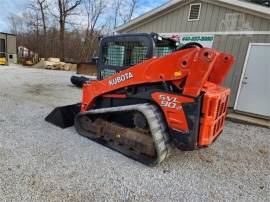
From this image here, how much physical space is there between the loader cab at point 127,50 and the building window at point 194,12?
12.8ft

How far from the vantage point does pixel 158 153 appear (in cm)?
296

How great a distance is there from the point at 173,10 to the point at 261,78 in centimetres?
381

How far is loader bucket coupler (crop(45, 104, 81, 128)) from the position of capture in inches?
172

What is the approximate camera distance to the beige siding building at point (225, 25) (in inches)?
244

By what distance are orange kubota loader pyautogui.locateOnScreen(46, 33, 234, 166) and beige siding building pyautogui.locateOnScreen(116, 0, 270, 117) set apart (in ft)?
11.6

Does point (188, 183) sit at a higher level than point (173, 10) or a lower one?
lower

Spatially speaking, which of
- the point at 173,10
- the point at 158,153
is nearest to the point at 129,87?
the point at 158,153

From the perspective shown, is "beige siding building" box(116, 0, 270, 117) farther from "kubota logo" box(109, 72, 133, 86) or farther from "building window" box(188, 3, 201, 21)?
"kubota logo" box(109, 72, 133, 86)

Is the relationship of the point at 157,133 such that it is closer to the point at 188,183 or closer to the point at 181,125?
the point at 181,125

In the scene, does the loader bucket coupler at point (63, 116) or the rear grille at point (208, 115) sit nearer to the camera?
the rear grille at point (208, 115)

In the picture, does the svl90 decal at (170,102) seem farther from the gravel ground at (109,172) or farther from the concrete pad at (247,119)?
the concrete pad at (247,119)

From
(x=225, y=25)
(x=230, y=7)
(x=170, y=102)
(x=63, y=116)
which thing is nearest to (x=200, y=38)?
(x=225, y=25)

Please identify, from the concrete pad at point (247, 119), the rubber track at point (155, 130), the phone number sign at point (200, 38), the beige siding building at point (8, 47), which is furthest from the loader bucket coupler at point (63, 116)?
the beige siding building at point (8, 47)

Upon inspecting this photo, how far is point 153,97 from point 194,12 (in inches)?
214
